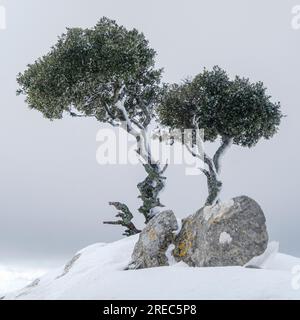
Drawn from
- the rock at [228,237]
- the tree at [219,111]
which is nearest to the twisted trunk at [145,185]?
the tree at [219,111]

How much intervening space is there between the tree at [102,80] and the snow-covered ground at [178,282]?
10.1 metres

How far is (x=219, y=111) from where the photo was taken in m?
40.6

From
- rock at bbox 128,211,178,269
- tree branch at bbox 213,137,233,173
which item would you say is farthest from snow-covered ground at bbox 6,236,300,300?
tree branch at bbox 213,137,233,173

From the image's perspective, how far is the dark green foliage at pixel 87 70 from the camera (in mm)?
37312

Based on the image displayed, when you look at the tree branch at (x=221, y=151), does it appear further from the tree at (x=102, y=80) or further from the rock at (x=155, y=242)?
the rock at (x=155, y=242)

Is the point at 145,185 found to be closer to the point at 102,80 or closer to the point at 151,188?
the point at 151,188

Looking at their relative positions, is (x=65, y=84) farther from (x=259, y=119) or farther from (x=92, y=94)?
(x=259, y=119)

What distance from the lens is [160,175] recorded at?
133 ft

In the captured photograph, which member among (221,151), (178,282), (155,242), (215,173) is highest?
(221,151)

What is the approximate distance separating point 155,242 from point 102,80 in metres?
14.9

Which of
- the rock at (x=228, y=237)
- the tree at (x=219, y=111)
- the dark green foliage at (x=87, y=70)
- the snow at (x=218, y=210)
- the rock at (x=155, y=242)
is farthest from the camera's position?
the tree at (x=219, y=111)

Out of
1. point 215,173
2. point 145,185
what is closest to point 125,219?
point 145,185
